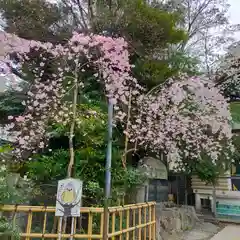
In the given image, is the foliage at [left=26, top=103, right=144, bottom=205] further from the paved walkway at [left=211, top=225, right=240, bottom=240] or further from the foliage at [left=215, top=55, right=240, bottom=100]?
the foliage at [left=215, top=55, right=240, bottom=100]

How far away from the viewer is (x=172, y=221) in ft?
23.3

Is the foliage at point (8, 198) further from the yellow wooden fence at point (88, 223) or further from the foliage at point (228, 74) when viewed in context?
the foliage at point (228, 74)

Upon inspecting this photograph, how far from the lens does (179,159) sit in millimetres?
8180

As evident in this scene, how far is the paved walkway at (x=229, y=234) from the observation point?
677 cm

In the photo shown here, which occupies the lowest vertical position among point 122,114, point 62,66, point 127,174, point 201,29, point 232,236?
point 232,236

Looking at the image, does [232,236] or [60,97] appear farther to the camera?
[232,236]

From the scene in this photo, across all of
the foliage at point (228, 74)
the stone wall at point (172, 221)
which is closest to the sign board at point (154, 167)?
the stone wall at point (172, 221)

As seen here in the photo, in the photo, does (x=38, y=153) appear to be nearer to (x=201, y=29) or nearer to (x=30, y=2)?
(x=30, y=2)

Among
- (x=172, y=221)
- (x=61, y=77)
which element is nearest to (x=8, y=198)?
(x=61, y=77)

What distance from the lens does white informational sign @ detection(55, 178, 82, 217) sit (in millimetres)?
3418

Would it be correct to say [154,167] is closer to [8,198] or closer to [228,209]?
[228,209]

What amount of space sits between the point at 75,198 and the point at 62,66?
363 cm

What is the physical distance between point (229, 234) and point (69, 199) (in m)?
5.54

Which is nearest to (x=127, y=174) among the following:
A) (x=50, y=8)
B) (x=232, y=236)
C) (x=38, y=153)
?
(x=38, y=153)
